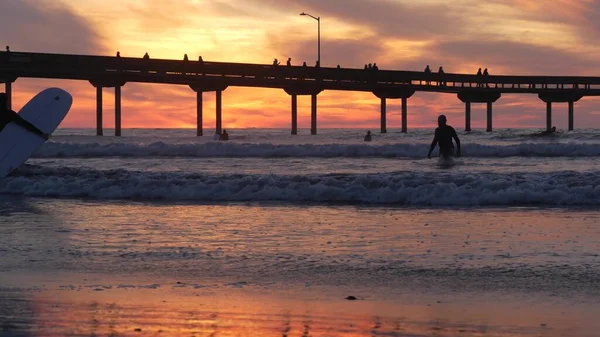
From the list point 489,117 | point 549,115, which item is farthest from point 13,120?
point 549,115

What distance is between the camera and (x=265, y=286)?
7.33 m

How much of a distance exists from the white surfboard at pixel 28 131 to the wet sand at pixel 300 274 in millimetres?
6563

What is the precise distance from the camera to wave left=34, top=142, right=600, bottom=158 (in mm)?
34938

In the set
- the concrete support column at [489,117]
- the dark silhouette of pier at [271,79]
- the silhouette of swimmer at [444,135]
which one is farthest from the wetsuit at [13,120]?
the concrete support column at [489,117]

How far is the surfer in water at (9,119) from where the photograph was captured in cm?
1873

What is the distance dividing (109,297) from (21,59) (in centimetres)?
5785

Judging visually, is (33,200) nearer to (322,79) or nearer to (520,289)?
(520,289)

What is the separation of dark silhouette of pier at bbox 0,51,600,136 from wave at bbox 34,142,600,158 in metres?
25.1

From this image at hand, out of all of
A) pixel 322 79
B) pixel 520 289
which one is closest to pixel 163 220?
pixel 520 289

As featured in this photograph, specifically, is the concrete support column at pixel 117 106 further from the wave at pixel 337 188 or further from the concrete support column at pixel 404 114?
the wave at pixel 337 188

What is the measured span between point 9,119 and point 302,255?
11.8 m

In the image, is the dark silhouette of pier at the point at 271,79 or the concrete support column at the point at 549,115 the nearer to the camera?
the dark silhouette of pier at the point at 271,79

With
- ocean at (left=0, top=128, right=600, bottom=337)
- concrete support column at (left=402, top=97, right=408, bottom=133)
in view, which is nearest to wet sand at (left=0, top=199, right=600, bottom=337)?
ocean at (left=0, top=128, right=600, bottom=337)

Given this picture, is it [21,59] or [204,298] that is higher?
[21,59]
